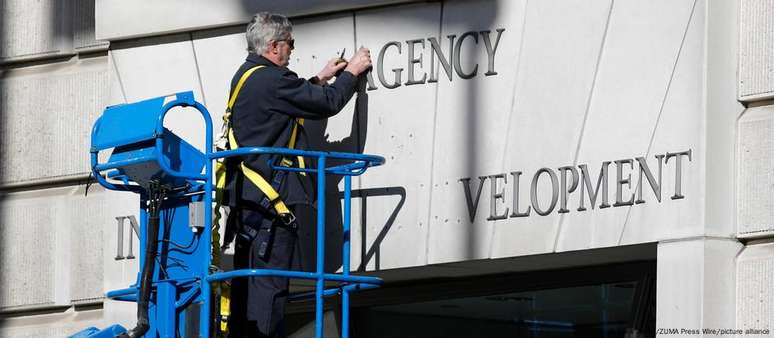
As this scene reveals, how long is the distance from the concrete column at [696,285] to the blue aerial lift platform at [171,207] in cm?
124

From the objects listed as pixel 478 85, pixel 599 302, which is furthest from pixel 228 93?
pixel 599 302

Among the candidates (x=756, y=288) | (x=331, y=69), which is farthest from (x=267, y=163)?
(x=756, y=288)

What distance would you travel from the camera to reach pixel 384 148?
26.2 feet

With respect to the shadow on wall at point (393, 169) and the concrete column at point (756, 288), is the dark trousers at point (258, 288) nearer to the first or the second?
the shadow on wall at point (393, 169)

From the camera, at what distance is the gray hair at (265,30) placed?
7.72 metres

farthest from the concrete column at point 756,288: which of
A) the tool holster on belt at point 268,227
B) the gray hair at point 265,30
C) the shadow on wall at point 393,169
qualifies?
the gray hair at point 265,30

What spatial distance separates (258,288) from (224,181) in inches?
22.6

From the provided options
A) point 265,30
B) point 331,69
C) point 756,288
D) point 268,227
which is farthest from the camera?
point 331,69

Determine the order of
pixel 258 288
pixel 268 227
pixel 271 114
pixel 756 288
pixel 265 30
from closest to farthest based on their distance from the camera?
pixel 756 288, pixel 258 288, pixel 268 227, pixel 271 114, pixel 265 30

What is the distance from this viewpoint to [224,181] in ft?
24.9

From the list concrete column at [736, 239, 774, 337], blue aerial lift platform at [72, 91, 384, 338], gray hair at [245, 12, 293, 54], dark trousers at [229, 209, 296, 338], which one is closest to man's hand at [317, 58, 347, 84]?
gray hair at [245, 12, 293, 54]

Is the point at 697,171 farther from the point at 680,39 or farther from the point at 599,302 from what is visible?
the point at 599,302

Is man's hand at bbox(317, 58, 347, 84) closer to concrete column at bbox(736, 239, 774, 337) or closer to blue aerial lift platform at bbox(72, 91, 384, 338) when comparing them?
blue aerial lift platform at bbox(72, 91, 384, 338)

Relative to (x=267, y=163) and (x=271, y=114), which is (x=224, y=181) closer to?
(x=267, y=163)
